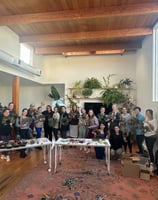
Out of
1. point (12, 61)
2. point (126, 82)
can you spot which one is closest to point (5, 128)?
point (12, 61)

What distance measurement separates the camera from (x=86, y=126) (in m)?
5.67

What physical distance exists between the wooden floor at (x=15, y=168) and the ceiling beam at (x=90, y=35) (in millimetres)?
3783

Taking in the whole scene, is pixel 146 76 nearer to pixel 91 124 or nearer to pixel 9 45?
pixel 91 124

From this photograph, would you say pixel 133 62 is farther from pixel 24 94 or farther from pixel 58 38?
pixel 24 94

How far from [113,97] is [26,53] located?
402cm

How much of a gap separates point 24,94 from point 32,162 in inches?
223

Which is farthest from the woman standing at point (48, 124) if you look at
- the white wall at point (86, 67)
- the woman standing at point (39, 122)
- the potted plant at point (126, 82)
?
the potted plant at point (126, 82)

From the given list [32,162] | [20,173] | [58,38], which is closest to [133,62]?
[58,38]

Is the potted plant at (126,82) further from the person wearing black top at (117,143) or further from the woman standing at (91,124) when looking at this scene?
the person wearing black top at (117,143)

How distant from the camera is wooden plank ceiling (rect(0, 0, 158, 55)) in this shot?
4.24 meters

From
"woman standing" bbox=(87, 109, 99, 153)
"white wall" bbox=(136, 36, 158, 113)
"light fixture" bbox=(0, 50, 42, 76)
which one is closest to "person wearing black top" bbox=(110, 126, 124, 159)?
"woman standing" bbox=(87, 109, 99, 153)

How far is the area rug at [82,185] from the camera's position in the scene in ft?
9.49

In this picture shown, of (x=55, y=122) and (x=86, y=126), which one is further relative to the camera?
(x=55, y=122)

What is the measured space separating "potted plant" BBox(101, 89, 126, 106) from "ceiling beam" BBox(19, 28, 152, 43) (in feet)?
8.77
